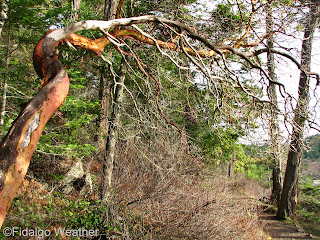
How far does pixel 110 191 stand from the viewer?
6.43m

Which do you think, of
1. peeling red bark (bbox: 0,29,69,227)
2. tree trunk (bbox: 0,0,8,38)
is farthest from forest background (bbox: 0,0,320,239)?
peeling red bark (bbox: 0,29,69,227)

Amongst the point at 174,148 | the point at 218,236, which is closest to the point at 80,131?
the point at 174,148

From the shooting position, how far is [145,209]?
5766 mm

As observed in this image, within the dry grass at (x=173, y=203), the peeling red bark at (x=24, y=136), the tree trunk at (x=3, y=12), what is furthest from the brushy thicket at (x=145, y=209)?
the tree trunk at (x=3, y=12)

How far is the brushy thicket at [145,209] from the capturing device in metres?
5.42

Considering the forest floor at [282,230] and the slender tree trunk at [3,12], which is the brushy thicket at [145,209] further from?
the slender tree trunk at [3,12]

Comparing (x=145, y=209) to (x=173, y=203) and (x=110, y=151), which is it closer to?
(x=173, y=203)

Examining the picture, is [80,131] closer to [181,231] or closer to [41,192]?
[41,192]

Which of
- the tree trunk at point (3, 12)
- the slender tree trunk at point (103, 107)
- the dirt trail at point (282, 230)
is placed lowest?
the dirt trail at point (282, 230)

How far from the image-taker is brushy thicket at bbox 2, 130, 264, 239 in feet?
17.8

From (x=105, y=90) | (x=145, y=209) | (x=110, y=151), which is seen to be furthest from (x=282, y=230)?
(x=105, y=90)

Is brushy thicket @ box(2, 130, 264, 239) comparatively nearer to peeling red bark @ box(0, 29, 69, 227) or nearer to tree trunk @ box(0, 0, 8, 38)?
peeling red bark @ box(0, 29, 69, 227)

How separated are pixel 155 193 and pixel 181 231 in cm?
101

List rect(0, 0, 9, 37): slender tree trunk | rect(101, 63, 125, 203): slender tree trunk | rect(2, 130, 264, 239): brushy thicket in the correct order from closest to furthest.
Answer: rect(2, 130, 264, 239): brushy thicket → rect(0, 0, 9, 37): slender tree trunk → rect(101, 63, 125, 203): slender tree trunk
